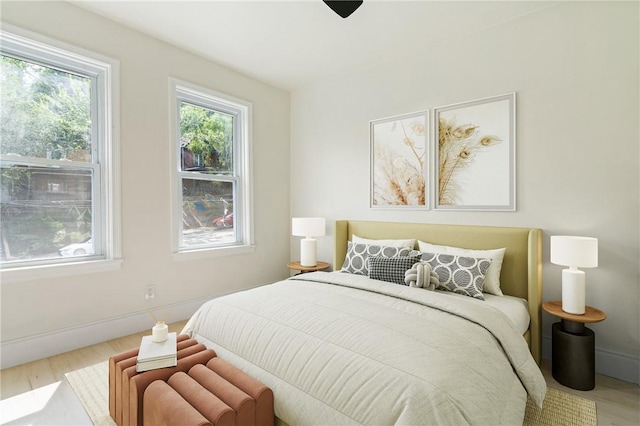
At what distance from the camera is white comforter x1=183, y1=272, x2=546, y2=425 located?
1.25 m

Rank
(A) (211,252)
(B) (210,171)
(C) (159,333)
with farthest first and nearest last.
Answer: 1. (B) (210,171)
2. (A) (211,252)
3. (C) (159,333)

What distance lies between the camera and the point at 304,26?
114 inches

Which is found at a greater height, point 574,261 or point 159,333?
point 574,261

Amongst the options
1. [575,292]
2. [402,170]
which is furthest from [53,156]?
→ [575,292]

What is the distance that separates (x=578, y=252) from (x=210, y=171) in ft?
11.4

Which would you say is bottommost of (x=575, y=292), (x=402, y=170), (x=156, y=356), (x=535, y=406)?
(x=535, y=406)

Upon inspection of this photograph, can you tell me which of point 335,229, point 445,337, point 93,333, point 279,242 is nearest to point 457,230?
point 335,229

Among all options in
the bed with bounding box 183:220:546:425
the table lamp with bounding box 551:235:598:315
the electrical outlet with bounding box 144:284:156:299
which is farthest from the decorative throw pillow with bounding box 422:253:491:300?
the electrical outlet with bounding box 144:284:156:299

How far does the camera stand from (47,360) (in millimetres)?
2510

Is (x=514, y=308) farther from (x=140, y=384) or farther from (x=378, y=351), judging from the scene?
(x=140, y=384)

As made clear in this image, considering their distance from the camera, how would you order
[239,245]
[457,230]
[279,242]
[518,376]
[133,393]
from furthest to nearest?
[279,242], [239,245], [457,230], [518,376], [133,393]

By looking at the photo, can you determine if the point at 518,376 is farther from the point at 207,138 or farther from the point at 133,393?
the point at 207,138

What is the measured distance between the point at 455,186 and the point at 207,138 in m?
2.75

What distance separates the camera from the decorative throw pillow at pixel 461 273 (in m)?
2.44
